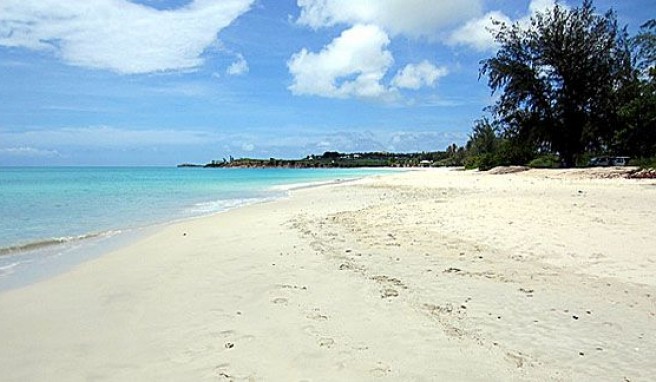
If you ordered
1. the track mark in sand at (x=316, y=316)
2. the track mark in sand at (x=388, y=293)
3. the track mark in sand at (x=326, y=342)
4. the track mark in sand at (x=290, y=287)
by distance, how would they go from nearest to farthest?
the track mark in sand at (x=326, y=342) < the track mark in sand at (x=316, y=316) < the track mark in sand at (x=388, y=293) < the track mark in sand at (x=290, y=287)

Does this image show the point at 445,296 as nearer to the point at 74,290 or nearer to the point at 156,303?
the point at 156,303

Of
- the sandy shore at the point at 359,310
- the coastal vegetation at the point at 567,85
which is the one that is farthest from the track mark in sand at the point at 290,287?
the coastal vegetation at the point at 567,85

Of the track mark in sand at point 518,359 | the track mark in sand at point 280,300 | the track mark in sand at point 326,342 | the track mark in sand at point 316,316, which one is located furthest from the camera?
the track mark in sand at point 280,300

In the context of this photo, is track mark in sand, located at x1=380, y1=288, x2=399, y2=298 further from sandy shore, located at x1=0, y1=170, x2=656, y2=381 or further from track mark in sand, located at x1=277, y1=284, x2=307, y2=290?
track mark in sand, located at x1=277, y1=284, x2=307, y2=290

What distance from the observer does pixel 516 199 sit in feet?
50.0

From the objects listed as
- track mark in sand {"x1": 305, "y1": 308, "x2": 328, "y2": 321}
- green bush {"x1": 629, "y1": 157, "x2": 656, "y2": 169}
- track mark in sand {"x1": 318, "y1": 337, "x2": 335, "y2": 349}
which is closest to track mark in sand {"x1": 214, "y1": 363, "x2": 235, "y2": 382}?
track mark in sand {"x1": 318, "y1": 337, "x2": 335, "y2": 349}

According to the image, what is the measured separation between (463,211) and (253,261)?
7044 mm

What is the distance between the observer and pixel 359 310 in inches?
215

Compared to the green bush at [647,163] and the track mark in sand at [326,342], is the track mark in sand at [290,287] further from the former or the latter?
the green bush at [647,163]

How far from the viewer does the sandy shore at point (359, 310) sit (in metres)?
4.06

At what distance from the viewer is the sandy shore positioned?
4.06 m

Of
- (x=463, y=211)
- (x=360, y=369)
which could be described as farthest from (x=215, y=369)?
(x=463, y=211)

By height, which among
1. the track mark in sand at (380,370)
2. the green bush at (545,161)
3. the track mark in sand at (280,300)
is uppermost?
the green bush at (545,161)

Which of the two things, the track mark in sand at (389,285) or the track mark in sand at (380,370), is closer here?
the track mark in sand at (380,370)
